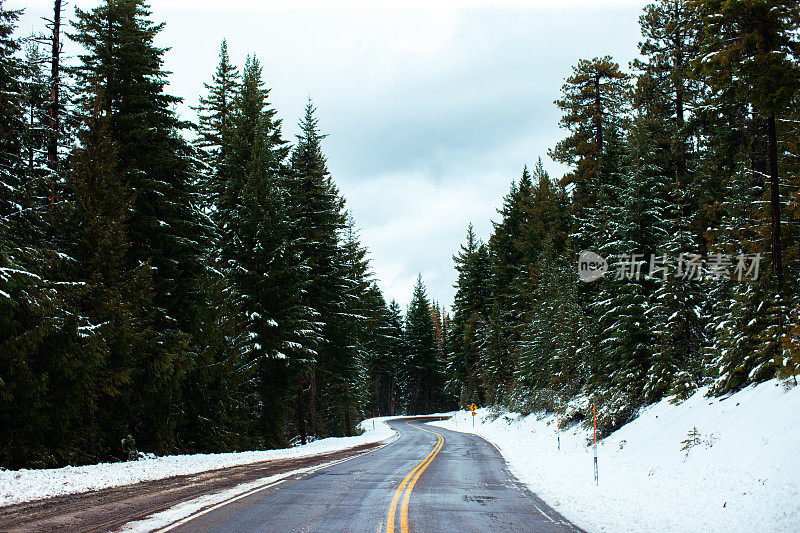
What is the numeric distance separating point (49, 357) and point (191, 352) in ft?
18.7

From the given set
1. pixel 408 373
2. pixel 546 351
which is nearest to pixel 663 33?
pixel 546 351

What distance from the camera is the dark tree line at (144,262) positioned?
13.8m

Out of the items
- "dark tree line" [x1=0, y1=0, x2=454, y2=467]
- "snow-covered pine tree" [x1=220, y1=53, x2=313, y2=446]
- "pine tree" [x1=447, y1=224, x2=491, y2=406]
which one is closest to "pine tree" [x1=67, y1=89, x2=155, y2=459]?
"dark tree line" [x1=0, y1=0, x2=454, y2=467]

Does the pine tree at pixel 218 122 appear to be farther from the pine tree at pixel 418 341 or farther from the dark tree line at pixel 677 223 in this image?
the pine tree at pixel 418 341

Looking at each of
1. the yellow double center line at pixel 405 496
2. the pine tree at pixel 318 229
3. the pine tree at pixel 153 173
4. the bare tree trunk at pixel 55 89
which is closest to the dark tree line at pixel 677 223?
the yellow double center line at pixel 405 496

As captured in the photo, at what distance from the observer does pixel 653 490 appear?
11.8 m

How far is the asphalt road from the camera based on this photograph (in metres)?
8.35

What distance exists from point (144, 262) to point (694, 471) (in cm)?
1799

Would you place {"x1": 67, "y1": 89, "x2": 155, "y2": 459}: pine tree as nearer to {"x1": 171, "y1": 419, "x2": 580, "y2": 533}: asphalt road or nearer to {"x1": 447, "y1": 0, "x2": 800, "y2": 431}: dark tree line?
{"x1": 171, "y1": 419, "x2": 580, "y2": 533}: asphalt road

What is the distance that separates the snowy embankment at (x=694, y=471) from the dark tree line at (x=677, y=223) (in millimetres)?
1208

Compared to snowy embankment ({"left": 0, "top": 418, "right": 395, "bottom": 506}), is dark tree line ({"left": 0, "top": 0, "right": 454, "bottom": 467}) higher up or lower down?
higher up
